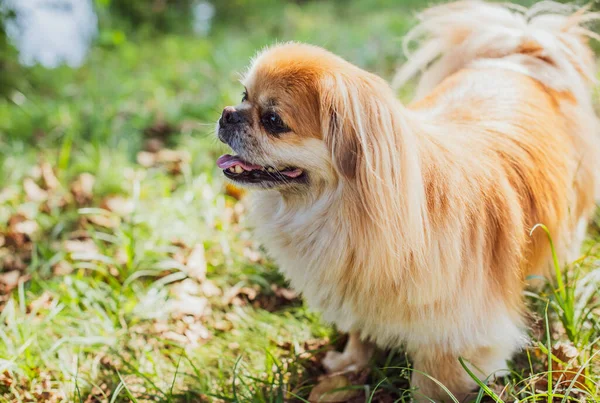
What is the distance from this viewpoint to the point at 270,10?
28.5ft

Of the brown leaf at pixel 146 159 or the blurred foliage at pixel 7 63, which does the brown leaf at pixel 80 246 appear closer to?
the brown leaf at pixel 146 159

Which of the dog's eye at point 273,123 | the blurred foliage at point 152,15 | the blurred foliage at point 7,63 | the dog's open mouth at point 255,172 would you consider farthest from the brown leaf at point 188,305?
the blurred foliage at point 152,15

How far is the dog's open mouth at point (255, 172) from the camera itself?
81.3 inches

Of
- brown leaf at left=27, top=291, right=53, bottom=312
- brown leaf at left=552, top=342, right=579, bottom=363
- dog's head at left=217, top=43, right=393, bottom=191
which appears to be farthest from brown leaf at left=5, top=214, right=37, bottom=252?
brown leaf at left=552, top=342, right=579, bottom=363

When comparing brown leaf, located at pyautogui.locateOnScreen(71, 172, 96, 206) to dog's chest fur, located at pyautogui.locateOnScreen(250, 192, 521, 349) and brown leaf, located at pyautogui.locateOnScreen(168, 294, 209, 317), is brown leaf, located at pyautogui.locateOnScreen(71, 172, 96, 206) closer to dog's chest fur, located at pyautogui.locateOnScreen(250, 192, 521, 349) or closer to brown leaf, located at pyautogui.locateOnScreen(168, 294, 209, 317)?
brown leaf, located at pyautogui.locateOnScreen(168, 294, 209, 317)

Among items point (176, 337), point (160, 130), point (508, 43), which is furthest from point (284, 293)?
point (160, 130)

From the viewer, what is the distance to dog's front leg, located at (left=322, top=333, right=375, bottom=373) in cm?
255

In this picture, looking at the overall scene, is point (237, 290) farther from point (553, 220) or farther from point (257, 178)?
point (553, 220)

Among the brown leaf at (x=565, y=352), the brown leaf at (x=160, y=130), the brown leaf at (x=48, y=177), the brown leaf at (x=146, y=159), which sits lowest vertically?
the brown leaf at (x=565, y=352)

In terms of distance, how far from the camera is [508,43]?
2.91m

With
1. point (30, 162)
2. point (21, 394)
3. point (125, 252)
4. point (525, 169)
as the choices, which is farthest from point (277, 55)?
point (30, 162)

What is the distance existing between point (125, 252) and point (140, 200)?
62 centimetres

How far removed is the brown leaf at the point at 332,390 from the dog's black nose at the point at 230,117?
4.11 ft

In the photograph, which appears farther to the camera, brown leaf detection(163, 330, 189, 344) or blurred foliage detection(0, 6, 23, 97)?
blurred foliage detection(0, 6, 23, 97)
